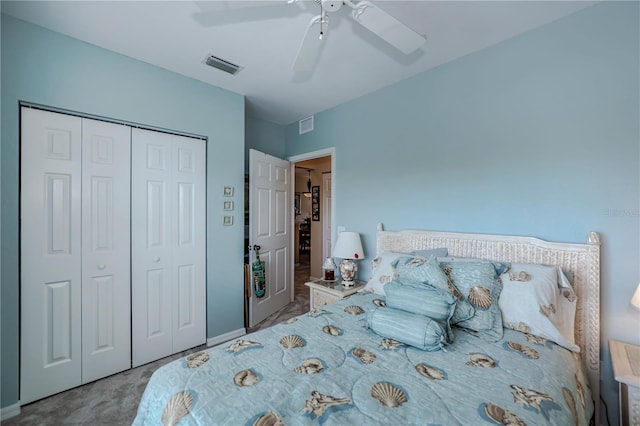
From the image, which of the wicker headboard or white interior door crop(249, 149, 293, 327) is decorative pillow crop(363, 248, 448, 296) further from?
white interior door crop(249, 149, 293, 327)

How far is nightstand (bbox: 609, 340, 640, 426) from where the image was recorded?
120 centimetres

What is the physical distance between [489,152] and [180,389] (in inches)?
94.4

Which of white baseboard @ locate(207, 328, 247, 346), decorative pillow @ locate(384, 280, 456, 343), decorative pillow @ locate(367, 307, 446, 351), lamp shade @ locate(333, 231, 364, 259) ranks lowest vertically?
white baseboard @ locate(207, 328, 247, 346)

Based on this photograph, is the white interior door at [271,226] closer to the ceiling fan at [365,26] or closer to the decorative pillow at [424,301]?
the ceiling fan at [365,26]

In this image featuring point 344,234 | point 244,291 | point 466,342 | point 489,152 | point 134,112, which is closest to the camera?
point 466,342

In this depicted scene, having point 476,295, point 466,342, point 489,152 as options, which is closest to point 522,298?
point 476,295

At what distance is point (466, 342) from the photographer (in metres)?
1.37

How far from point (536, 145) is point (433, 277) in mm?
1209

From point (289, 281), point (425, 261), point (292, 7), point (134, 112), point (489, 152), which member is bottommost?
point (289, 281)

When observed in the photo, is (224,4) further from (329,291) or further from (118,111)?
(329,291)

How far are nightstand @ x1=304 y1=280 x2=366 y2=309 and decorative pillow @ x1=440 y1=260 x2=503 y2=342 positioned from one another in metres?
1.10

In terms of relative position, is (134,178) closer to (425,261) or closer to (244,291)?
(244,291)

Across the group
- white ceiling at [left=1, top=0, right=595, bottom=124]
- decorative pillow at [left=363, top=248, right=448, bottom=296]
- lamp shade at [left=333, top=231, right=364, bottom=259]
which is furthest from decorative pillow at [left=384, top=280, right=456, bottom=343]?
white ceiling at [left=1, top=0, right=595, bottom=124]

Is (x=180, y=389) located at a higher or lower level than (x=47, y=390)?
higher
